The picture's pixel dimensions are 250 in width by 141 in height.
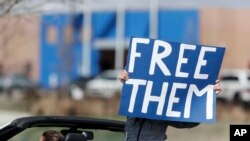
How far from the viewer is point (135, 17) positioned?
56.4 meters

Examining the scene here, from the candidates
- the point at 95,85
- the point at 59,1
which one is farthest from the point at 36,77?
the point at 59,1

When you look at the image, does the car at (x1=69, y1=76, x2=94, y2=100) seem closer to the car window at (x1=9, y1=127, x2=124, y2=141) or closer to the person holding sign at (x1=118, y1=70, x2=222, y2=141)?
the car window at (x1=9, y1=127, x2=124, y2=141)

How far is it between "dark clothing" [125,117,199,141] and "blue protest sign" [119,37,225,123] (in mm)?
104

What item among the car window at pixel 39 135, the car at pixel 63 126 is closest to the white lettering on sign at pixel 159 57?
the car at pixel 63 126

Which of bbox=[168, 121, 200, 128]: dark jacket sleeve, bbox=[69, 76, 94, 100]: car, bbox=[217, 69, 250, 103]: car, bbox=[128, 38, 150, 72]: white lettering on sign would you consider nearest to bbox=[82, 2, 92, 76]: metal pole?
bbox=[69, 76, 94, 100]: car

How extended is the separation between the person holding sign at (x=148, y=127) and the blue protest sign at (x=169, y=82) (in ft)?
0.30

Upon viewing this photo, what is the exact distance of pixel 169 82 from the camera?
6.15 m

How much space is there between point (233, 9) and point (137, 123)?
5603 centimetres

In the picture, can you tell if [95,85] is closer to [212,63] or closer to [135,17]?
[135,17]

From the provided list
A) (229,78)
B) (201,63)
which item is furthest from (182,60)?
(229,78)

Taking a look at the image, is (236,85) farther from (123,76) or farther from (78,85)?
(123,76)

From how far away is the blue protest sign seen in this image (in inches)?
241

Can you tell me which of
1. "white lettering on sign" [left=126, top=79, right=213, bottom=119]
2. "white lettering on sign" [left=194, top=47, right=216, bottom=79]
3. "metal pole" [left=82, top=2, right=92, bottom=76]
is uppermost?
"metal pole" [left=82, top=2, right=92, bottom=76]

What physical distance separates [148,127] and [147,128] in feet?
0.04
